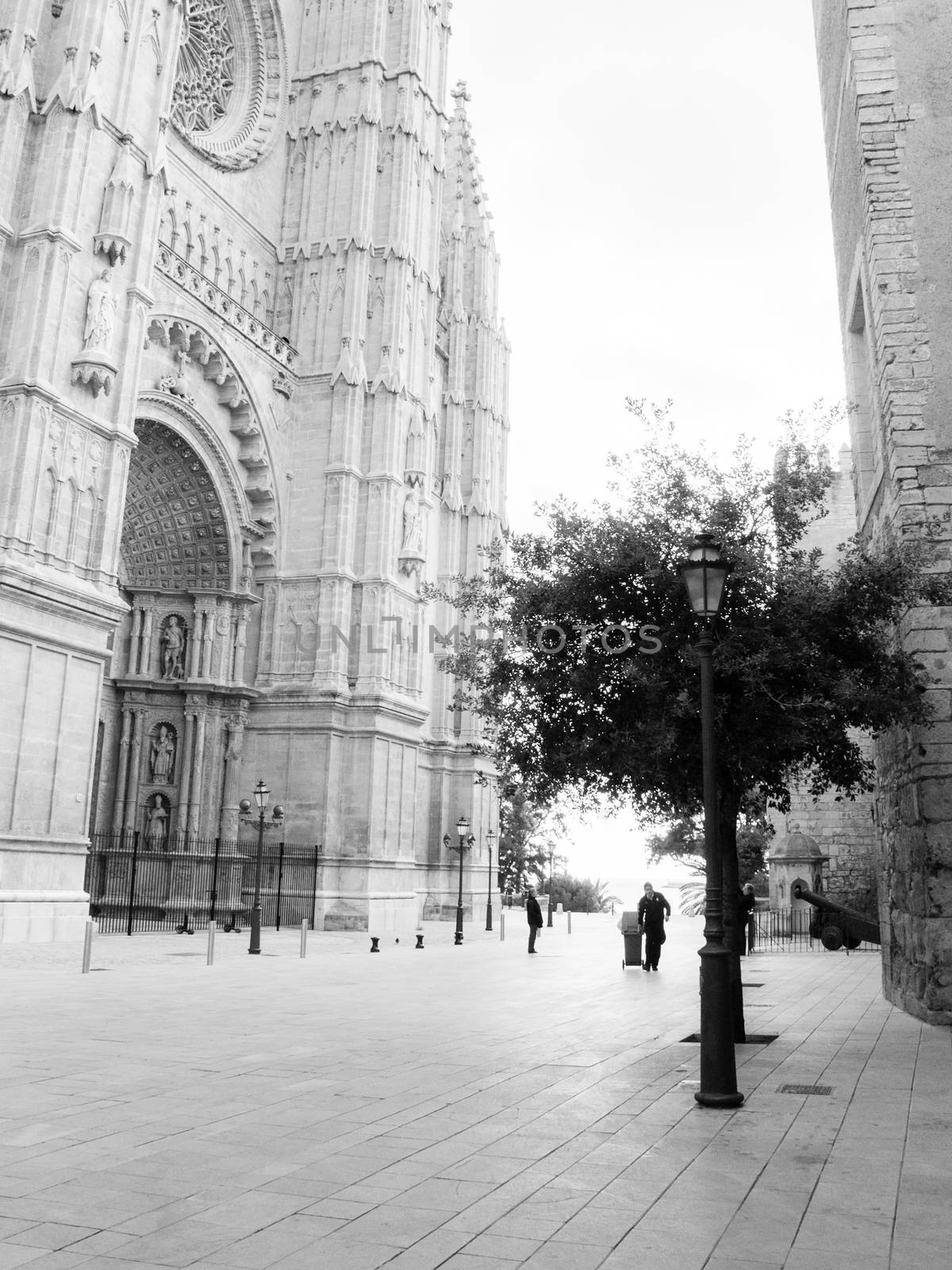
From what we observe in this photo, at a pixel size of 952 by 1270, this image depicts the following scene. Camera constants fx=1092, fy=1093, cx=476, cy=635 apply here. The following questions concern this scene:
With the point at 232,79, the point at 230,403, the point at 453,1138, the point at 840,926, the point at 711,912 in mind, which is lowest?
the point at 453,1138

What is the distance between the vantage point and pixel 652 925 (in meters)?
18.3

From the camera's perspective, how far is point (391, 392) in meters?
30.9

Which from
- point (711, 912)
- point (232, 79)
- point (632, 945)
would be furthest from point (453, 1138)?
point (232, 79)

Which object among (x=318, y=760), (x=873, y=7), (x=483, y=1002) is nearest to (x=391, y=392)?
(x=318, y=760)

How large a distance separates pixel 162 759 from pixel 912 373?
2066cm

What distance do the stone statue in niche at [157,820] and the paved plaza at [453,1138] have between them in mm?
13992

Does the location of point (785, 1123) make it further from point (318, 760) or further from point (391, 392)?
point (391, 392)

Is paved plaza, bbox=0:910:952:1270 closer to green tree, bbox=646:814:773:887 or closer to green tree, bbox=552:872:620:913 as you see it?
green tree, bbox=646:814:773:887

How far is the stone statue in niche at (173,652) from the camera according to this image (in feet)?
91.6

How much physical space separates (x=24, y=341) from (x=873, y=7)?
571 inches

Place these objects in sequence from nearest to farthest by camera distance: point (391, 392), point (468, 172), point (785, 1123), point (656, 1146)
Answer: point (656, 1146), point (785, 1123), point (391, 392), point (468, 172)

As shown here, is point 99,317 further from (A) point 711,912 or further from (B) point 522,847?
(B) point 522,847

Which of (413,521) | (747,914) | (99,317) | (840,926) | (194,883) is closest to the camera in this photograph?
(747,914)

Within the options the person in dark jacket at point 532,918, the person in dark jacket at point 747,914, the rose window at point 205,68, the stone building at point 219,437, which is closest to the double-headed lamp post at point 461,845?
the stone building at point 219,437
